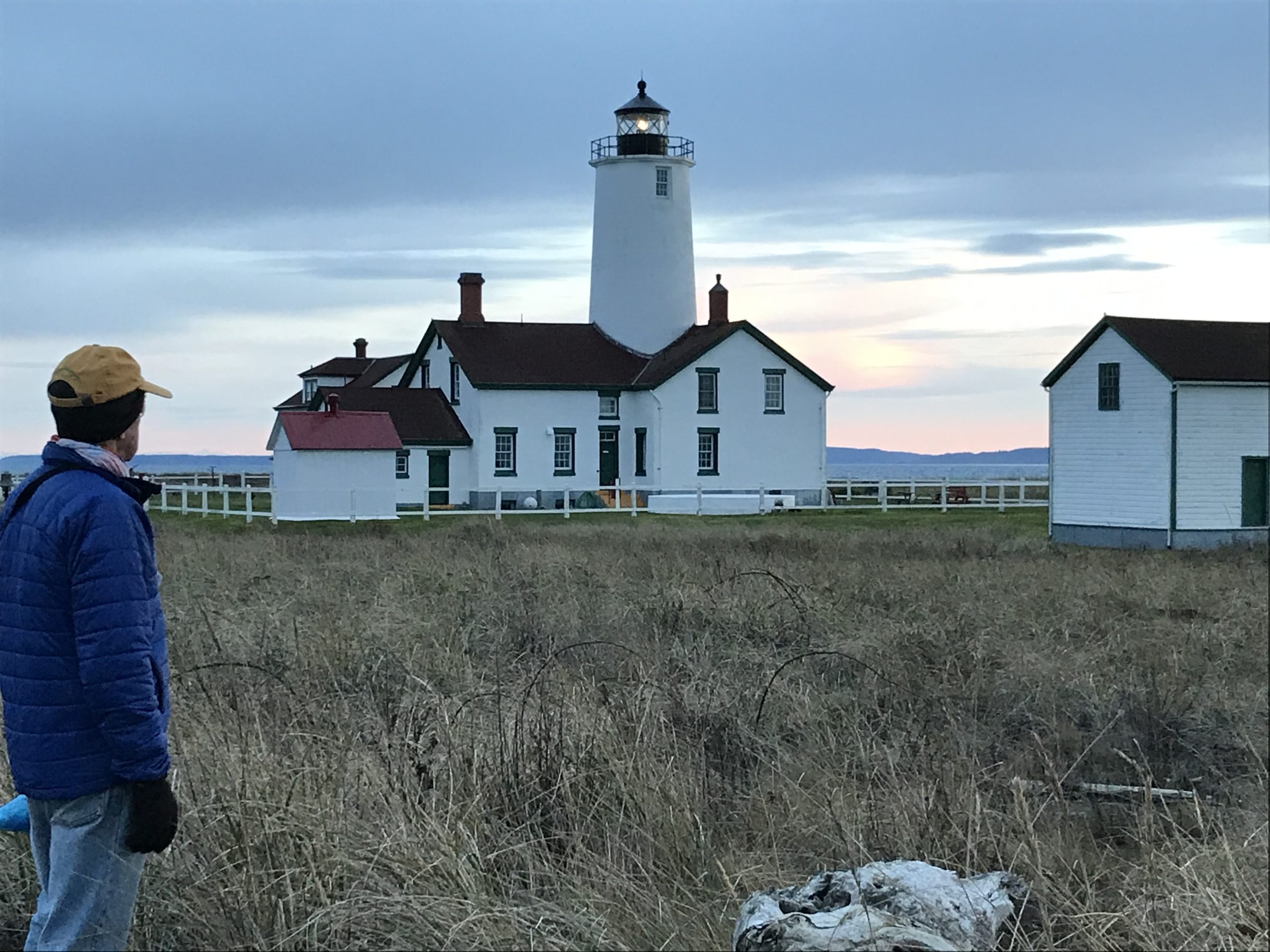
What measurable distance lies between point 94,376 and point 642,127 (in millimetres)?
38885

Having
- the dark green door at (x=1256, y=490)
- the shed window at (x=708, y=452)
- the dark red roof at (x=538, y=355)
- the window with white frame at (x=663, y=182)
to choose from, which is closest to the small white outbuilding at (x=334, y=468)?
the dark red roof at (x=538, y=355)

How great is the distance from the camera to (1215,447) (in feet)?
55.0

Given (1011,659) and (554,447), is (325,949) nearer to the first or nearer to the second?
(1011,659)

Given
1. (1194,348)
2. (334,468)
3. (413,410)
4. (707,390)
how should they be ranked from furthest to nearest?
(707,390), (413,410), (334,468), (1194,348)

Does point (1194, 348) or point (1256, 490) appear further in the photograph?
point (1194, 348)

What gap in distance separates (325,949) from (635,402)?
35.3 meters

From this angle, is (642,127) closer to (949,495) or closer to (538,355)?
(538,355)

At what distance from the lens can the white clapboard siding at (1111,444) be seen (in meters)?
21.5

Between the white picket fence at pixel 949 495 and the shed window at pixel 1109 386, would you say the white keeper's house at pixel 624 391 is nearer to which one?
the white picket fence at pixel 949 495

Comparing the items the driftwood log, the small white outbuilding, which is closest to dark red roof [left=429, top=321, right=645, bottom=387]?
the small white outbuilding

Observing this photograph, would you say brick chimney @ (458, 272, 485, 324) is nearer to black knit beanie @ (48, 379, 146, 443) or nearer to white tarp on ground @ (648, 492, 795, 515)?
white tarp on ground @ (648, 492, 795, 515)

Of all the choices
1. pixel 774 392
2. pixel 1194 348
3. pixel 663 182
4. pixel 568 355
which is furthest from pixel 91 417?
pixel 663 182

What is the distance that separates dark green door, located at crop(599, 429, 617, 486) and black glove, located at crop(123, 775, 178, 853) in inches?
1407

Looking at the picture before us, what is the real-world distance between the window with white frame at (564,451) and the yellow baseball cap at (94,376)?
3526cm
